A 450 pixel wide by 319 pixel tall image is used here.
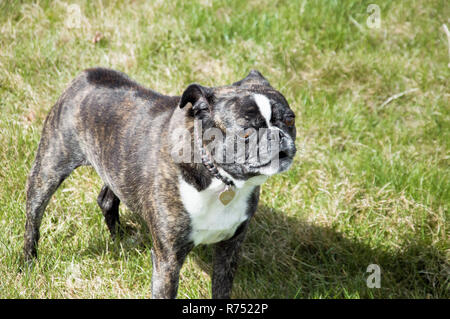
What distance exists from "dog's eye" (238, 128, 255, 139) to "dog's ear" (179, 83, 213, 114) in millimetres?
270

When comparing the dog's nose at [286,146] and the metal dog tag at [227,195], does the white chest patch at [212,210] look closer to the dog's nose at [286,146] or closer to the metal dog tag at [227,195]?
the metal dog tag at [227,195]

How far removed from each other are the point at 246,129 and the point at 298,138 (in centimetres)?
230

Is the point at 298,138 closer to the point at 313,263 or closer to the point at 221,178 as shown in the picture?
the point at 313,263

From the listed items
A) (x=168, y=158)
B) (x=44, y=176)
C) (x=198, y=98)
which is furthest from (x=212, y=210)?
(x=44, y=176)

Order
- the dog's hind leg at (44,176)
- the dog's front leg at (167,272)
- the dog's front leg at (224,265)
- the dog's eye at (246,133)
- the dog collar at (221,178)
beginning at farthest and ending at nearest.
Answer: the dog's hind leg at (44,176), the dog's front leg at (224,265), the dog's front leg at (167,272), the dog collar at (221,178), the dog's eye at (246,133)

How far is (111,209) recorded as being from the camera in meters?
4.37

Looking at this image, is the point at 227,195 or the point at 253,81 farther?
the point at 253,81

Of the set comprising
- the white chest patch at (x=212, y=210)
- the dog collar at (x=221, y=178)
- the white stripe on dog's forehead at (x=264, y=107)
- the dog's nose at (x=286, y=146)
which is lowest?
the white chest patch at (x=212, y=210)

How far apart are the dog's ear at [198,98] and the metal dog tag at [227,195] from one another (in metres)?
0.46

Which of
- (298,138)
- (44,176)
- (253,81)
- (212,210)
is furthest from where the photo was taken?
(298,138)

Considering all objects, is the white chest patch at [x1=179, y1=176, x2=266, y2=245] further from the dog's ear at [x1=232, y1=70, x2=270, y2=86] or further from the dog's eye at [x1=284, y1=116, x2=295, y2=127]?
the dog's ear at [x1=232, y1=70, x2=270, y2=86]

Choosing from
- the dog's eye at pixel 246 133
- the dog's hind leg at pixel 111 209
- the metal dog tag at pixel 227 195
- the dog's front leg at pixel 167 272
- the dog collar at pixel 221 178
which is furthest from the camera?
the dog's hind leg at pixel 111 209

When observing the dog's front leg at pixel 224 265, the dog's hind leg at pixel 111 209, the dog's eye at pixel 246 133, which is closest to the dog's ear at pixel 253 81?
the dog's eye at pixel 246 133

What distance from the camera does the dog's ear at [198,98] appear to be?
3084mm
